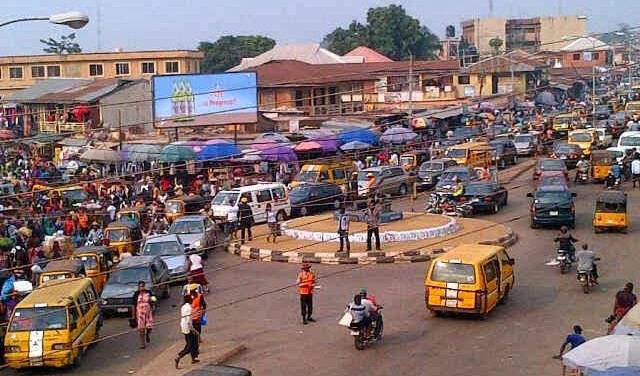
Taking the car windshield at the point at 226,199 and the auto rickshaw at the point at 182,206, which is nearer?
the car windshield at the point at 226,199

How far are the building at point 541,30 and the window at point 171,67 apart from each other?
63.7 m

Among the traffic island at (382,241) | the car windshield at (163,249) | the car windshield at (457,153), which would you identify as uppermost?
the car windshield at (457,153)

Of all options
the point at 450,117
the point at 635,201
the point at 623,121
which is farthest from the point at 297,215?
the point at 623,121

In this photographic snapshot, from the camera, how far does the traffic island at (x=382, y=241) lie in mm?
23234

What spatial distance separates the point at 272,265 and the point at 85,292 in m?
7.90

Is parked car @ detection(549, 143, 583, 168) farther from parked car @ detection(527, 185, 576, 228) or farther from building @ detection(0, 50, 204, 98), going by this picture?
building @ detection(0, 50, 204, 98)

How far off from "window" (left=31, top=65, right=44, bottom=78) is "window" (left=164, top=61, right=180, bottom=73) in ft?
35.9

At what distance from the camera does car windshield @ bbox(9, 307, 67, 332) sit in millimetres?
15133

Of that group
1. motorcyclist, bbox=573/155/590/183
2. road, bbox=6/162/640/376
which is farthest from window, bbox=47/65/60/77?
road, bbox=6/162/640/376

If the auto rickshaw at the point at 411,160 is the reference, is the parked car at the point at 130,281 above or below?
below

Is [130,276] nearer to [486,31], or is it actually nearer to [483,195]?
[483,195]

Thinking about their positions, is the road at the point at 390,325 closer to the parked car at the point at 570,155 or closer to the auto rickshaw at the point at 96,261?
the auto rickshaw at the point at 96,261

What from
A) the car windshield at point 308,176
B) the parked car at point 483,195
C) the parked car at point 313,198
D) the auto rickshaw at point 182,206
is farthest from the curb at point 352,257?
the car windshield at point 308,176

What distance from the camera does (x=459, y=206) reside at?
2953 centimetres
